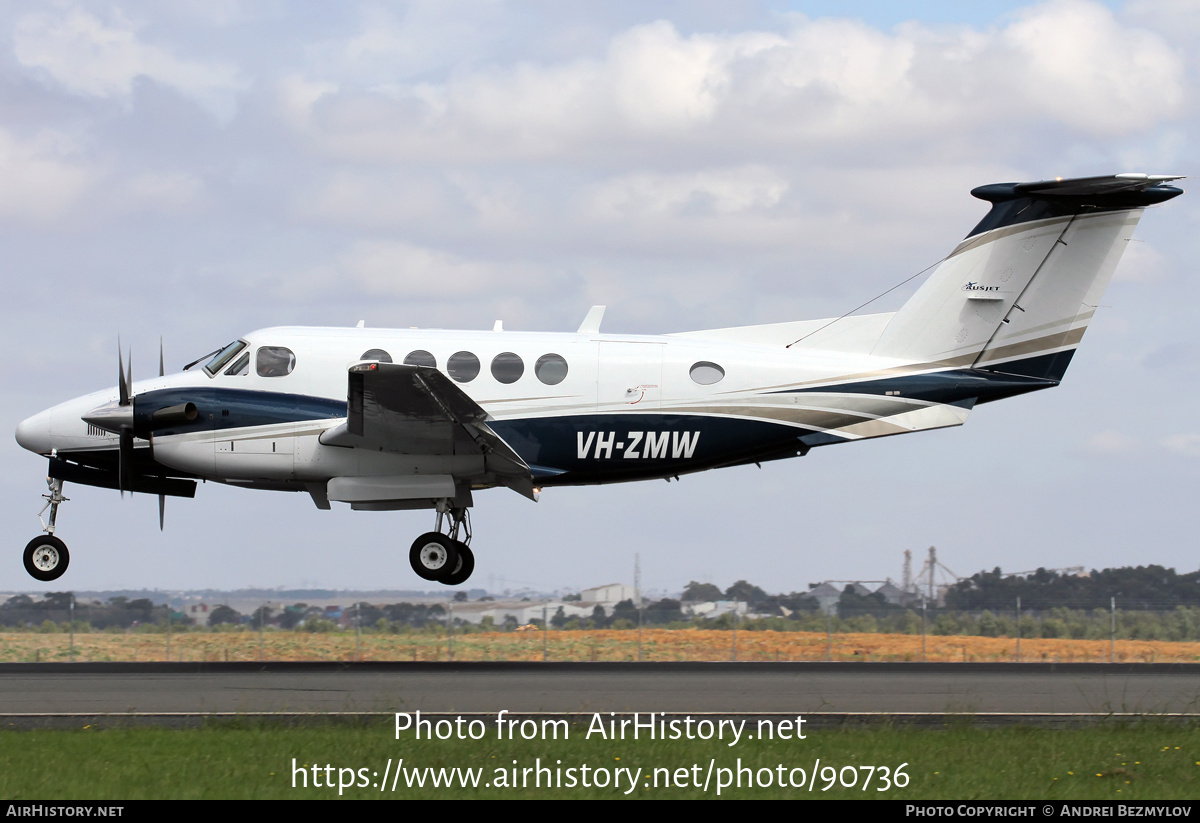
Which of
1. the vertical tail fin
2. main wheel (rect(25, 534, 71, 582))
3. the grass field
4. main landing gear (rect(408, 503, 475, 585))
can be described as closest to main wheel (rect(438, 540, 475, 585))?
main landing gear (rect(408, 503, 475, 585))

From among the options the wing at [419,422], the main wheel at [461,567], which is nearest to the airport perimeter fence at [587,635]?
the main wheel at [461,567]

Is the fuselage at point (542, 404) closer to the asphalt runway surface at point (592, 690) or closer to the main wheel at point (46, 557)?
the main wheel at point (46, 557)

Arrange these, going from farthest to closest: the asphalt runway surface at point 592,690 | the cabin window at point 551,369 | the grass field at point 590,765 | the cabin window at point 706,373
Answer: the cabin window at point 706,373, the cabin window at point 551,369, the asphalt runway surface at point 592,690, the grass field at point 590,765

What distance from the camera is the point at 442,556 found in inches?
725

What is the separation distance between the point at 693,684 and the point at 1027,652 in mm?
14134

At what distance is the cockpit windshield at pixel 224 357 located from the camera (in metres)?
18.6

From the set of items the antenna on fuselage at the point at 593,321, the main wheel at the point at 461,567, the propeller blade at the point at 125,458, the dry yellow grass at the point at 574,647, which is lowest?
the dry yellow grass at the point at 574,647

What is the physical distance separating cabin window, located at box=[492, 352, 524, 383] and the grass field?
7.92m

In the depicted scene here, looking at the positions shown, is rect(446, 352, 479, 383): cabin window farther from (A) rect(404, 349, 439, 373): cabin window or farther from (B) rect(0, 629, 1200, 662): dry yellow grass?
(B) rect(0, 629, 1200, 662): dry yellow grass

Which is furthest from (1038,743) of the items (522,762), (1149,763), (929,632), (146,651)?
(146,651)

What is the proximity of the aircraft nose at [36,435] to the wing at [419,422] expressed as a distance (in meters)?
4.38

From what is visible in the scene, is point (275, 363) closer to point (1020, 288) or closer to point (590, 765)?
point (590, 765)

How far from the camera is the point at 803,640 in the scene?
26.7m

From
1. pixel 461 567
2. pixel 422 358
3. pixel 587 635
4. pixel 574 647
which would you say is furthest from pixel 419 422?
pixel 587 635
